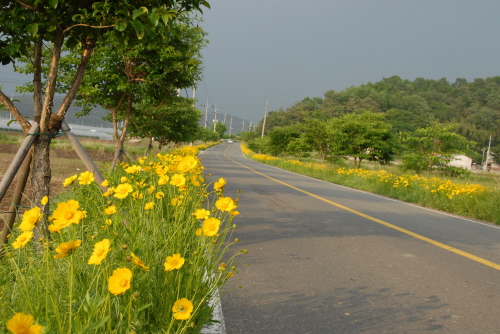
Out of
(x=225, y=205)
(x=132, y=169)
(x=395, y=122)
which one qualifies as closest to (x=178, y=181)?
(x=132, y=169)

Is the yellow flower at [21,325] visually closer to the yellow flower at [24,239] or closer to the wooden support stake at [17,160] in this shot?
the yellow flower at [24,239]

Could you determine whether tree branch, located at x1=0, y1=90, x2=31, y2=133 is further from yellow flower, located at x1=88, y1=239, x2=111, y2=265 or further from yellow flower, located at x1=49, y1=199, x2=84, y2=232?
yellow flower, located at x1=88, y1=239, x2=111, y2=265

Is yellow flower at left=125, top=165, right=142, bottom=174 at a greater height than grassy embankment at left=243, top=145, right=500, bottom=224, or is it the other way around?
yellow flower at left=125, top=165, right=142, bottom=174

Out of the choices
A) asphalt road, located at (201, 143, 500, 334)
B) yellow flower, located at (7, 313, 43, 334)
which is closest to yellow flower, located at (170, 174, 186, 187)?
asphalt road, located at (201, 143, 500, 334)

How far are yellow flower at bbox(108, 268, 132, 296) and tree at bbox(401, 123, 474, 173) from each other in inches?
935

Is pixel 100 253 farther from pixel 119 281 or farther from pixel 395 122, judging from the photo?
pixel 395 122

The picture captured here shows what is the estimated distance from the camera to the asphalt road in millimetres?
3109

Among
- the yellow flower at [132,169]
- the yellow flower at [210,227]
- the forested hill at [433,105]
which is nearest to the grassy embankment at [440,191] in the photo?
the yellow flower at [132,169]

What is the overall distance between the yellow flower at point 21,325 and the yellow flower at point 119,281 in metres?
0.34

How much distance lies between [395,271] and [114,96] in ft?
26.2

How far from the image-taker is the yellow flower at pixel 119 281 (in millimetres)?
1515

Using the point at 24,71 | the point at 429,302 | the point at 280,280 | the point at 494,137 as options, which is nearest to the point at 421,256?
the point at 429,302

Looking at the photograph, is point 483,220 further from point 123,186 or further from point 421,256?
point 123,186

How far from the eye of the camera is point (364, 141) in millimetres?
25484
